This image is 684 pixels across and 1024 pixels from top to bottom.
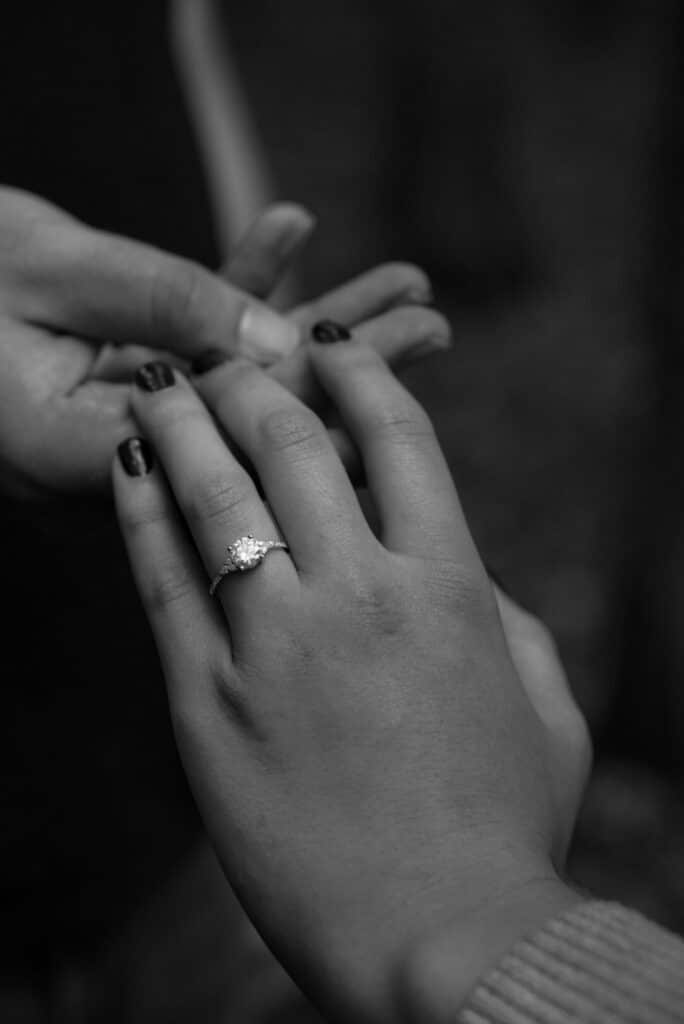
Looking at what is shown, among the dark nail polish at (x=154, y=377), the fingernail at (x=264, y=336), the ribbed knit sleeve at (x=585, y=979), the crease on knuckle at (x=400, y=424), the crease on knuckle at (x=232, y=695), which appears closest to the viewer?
the ribbed knit sleeve at (x=585, y=979)

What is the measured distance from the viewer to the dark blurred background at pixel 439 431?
1386 millimetres

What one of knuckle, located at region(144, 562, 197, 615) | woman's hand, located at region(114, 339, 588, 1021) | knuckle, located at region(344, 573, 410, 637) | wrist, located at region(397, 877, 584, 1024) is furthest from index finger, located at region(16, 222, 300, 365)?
wrist, located at region(397, 877, 584, 1024)

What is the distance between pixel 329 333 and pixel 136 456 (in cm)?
22

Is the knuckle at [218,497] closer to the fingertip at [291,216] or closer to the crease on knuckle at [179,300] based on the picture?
the crease on knuckle at [179,300]

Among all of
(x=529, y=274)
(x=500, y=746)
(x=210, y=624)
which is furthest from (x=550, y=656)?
(x=529, y=274)

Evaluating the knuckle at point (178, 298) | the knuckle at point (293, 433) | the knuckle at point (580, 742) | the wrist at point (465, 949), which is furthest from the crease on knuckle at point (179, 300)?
the wrist at point (465, 949)

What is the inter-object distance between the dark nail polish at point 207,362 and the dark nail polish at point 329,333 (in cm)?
9

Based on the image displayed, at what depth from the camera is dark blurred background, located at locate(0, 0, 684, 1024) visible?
1.39 metres

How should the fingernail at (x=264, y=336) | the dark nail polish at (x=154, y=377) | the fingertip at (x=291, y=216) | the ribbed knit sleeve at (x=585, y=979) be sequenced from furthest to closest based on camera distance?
the fingertip at (x=291, y=216)
the fingernail at (x=264, y=336)
the dark nail polish at (x=154, y=377)
the ribbed knit sleeve at (x=585, y=979)

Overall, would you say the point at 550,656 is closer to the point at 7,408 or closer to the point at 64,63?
the point at 7,408

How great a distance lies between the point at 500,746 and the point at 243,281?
0.71 metres

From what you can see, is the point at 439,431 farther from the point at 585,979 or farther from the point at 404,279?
the point at 585,979

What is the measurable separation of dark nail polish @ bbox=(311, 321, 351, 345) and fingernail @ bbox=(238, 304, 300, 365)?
0.10 meters

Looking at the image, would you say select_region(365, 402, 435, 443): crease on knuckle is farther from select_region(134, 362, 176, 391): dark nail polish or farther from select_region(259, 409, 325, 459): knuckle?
select_region(134, 362, 176, 391): dark nail polish
